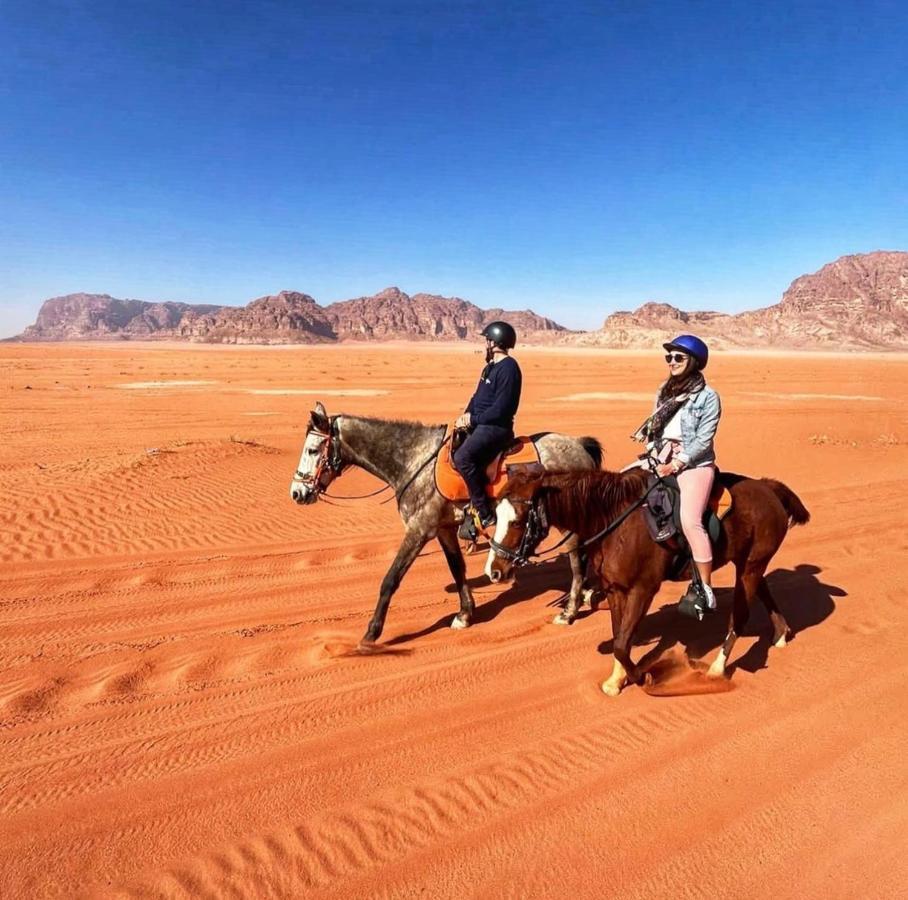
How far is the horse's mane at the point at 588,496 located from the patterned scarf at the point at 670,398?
2.05ft

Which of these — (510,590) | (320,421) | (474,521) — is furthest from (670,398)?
(320,421)

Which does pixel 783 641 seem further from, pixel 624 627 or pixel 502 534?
pixel 502 534

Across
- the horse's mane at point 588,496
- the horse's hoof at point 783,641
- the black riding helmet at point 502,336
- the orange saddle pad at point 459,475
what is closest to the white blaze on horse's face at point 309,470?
the orange saddle pad at point 459,475

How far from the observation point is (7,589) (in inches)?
287

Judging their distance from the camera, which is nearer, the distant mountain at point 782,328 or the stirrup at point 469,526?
the stirrup at point 469,526

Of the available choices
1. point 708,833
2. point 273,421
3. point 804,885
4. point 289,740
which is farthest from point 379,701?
point 273,421

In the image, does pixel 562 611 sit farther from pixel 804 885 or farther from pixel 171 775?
pixel 171 775

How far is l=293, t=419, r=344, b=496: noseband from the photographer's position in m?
6.42

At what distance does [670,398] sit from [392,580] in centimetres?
356

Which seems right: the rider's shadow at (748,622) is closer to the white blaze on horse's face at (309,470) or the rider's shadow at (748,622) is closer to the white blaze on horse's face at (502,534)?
the white blaze on horse's face at (502,534)

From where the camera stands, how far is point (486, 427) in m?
6.06

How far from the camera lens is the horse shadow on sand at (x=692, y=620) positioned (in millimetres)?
6074

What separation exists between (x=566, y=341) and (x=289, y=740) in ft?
640

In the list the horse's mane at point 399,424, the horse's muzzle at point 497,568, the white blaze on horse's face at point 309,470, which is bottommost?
the horse's muzzle at point 497,568
